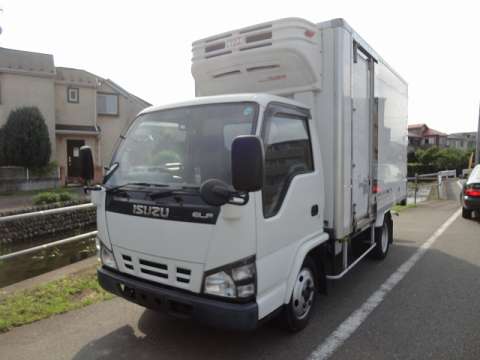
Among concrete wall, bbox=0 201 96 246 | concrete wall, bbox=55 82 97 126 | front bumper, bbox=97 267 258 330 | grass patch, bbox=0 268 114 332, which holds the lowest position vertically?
concrete wall, bbox=0 201 96 246

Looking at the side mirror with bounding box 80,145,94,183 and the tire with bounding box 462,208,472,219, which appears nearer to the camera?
the side mirror with bounding box 80,145,94,183

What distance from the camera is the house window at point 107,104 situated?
23.4 m

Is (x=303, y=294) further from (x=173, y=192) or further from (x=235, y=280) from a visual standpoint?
(x=173, y=192)

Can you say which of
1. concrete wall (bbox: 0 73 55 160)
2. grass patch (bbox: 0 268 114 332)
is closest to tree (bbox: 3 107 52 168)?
concrete wall (bbox: 0 73 55 160)

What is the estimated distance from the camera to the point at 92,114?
22.1 m

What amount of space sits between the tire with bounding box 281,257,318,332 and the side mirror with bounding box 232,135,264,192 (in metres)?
1.38

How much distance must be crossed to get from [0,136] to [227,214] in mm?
20116

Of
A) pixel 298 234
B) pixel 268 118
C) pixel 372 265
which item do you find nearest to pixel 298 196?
pixel 298 234

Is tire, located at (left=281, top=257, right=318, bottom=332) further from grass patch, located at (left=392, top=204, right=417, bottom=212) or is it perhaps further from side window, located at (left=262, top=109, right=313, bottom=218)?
grass patch, located at (left=392, top=204, right=417, bottom=212)

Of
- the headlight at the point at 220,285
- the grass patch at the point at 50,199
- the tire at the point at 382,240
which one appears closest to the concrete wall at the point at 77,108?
the grass patch at the point at 50,199

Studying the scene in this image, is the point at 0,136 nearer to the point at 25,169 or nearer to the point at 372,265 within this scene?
the point at 25,169

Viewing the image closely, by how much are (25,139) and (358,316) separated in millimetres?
19099

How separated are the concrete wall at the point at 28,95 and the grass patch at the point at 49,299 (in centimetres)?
1771

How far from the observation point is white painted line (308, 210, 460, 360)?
3311 millimetres
